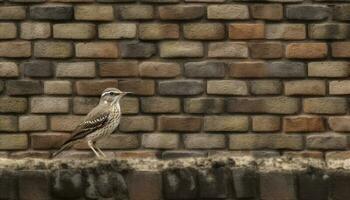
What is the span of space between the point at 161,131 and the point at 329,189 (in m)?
1.68

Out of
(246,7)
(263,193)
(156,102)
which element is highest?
(246,7)

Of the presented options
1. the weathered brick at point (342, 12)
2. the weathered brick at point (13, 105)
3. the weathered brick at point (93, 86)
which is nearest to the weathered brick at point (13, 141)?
the weathered brick at point (13, 105)

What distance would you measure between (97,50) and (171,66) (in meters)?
0.43

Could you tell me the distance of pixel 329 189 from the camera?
3367 millimetres

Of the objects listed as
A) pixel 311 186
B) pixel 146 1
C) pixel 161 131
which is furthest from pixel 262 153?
pixel 311 186

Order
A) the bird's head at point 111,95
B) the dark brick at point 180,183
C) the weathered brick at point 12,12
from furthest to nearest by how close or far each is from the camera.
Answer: the weathered brick at point 12,12 < the bird's head at point 111,95 < the dark brick at point 180,183

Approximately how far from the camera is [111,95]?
15.5 ft

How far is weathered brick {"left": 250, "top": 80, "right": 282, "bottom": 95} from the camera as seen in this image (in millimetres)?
4898

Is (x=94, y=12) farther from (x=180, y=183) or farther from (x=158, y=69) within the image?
(x=180, y=183)

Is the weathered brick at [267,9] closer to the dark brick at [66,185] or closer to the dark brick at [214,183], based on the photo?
the dark brick at [214,183]

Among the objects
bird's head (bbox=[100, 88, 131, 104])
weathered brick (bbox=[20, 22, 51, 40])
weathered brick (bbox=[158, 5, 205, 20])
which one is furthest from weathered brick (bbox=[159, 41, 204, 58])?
weathered brick (bbox=[20, 22, 51, 40])

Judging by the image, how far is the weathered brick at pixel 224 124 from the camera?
4.88 metres

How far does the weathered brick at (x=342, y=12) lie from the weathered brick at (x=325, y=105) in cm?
46

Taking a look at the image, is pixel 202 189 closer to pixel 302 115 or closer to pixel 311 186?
pixel 311 186
